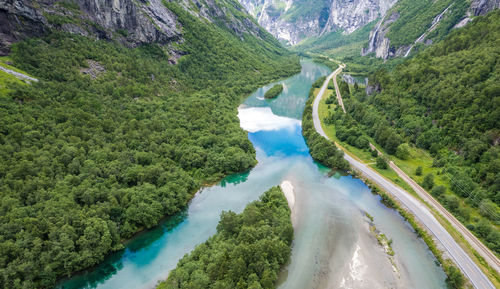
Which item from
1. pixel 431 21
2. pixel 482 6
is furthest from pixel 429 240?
pixel 431 21

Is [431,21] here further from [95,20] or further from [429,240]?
[95,20]

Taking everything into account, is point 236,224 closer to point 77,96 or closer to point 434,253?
point 434,253

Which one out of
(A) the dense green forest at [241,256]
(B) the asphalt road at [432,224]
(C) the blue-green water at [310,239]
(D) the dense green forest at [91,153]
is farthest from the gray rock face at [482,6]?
(A) the dense green forest at [241,256]

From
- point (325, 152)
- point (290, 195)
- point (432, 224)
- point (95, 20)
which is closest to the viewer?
point (432, 224)

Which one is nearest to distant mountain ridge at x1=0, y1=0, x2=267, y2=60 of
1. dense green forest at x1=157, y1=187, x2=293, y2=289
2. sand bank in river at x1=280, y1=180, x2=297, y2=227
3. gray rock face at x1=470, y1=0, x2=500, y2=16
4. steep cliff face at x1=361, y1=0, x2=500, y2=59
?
dense green forest at x1=157, y1=187, x2=293, y2=289

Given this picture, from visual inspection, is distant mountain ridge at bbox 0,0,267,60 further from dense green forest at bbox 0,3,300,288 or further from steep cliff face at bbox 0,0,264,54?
dense green forest at bbox 0,3,300,288
